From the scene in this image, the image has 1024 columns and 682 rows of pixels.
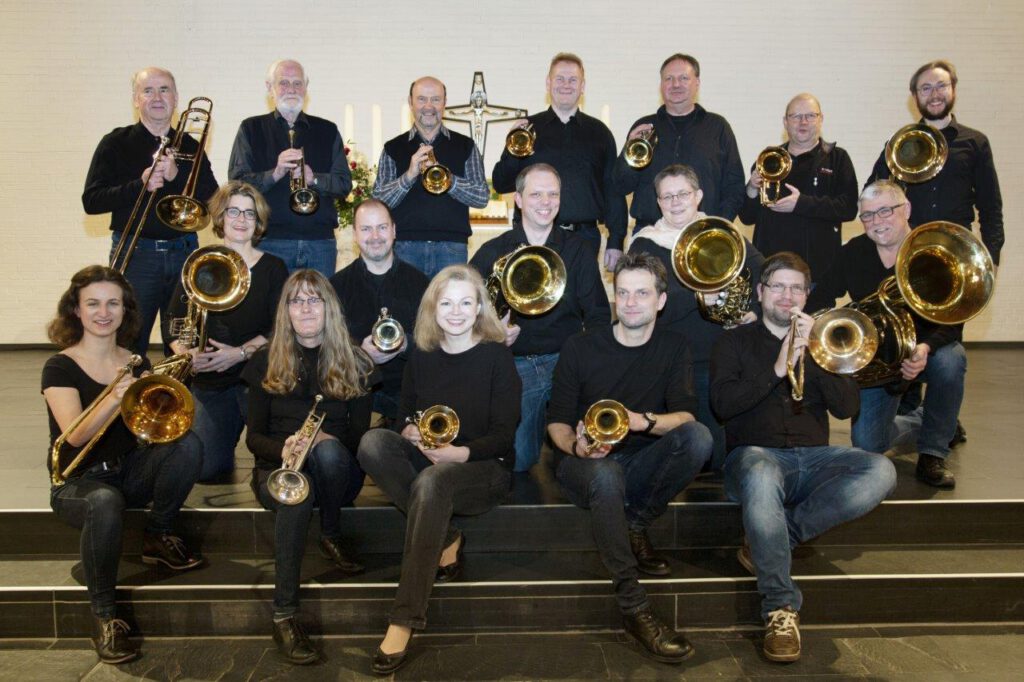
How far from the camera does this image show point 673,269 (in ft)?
13.0

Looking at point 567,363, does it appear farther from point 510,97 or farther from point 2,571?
point 510,97

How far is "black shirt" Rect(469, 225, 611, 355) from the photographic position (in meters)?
4.10

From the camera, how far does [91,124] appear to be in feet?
27.0

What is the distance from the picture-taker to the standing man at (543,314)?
4.09 meters

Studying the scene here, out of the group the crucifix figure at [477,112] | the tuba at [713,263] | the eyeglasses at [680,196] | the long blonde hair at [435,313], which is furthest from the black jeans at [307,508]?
the crucifix figure at [477,112]

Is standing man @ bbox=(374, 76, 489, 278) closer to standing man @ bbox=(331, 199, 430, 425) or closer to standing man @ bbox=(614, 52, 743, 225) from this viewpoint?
standing man @ bbox=(331, 199, 430, 425)

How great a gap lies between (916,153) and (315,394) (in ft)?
11.2

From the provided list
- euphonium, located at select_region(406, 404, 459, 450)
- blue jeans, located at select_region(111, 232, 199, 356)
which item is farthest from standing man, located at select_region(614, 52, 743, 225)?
blue jeans, located at select_region(111, 232, 199, 356)

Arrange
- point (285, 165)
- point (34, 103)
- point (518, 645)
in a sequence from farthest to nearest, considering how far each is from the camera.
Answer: point (34, 103) → point (285, 165) → point (518, 645)

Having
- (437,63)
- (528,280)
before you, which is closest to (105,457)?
(528,280)

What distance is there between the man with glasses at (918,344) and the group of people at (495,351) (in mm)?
→ 11

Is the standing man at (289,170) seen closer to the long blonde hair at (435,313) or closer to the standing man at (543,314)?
the standing man at (543,314)

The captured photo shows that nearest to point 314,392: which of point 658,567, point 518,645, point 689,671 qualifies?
point 518,645

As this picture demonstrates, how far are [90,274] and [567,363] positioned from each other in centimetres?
203
